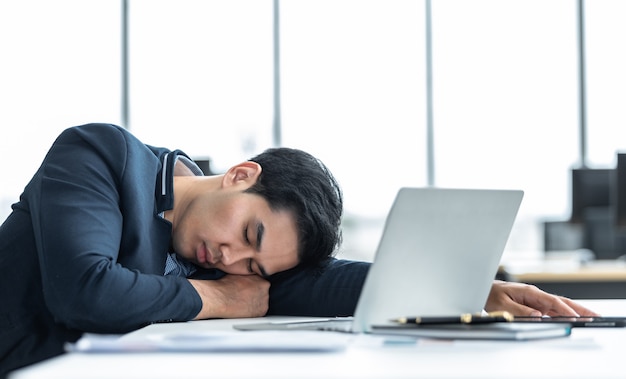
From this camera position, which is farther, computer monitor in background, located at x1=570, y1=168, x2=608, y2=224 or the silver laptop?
computer monitor in background, located at x1=570, y1=168, x2=608, y2=224

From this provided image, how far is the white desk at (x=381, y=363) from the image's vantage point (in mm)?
748

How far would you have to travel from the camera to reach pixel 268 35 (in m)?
6.34

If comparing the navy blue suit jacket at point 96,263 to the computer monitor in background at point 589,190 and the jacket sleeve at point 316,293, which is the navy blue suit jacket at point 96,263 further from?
the computer monitor in background at point 589,190

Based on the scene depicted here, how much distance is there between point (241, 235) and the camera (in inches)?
59.5

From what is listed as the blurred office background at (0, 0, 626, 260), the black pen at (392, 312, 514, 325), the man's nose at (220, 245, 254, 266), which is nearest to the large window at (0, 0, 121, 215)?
the blurred office background at (0, 0, 626, 260)

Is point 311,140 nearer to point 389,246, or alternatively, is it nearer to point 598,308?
point 598,308

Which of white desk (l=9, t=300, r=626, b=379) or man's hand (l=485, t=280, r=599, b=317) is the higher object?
white desk (l=9, t=300, r=626, b=379)

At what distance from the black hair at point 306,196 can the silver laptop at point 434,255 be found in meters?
0.30

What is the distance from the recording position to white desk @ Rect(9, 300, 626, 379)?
2.45ft

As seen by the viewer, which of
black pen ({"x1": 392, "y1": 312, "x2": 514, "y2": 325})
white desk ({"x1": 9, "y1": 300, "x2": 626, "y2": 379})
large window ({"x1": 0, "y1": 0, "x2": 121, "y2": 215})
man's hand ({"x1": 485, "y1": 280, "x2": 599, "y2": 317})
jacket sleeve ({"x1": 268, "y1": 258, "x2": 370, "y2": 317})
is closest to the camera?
white desk ({"x1": 9, "y1": 300, "x2": 626, "y2": 379})

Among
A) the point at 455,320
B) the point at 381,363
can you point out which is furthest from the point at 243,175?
the point at 381,363

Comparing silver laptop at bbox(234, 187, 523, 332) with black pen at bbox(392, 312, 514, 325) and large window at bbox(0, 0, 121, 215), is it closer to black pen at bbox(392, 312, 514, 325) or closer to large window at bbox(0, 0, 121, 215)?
black pen at bbox(392, 312, 514, 325)

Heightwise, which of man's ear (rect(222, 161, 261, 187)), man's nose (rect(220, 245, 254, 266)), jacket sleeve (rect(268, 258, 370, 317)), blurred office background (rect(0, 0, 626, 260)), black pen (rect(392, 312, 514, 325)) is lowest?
jacket sleeve (rect(268, 258, 370, 317))

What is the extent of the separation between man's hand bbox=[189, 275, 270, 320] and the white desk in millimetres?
484
